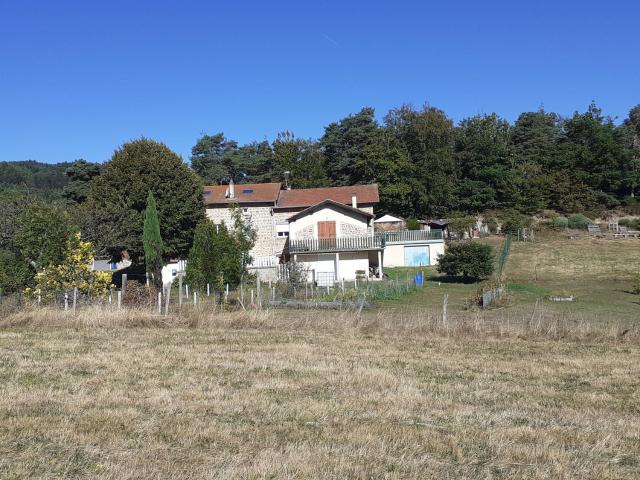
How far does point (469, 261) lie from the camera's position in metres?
37.4

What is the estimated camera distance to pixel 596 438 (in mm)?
5625

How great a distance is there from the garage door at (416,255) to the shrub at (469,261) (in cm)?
1047

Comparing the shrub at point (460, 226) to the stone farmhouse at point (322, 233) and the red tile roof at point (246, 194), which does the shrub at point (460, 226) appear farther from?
the red tile roof at point (246, 194)

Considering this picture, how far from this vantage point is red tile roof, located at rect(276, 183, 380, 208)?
1853 inches

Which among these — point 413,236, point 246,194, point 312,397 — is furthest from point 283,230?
point 312,397

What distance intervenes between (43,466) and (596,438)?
4.71 meters

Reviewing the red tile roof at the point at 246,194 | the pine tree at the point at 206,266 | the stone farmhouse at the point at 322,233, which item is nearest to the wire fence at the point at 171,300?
the pine tree at the point at 206,266

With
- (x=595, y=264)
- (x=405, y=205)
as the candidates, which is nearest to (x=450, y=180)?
(x=405, y=205)

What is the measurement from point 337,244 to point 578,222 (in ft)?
111

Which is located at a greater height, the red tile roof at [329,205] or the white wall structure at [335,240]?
the red tile roof at [329,205]

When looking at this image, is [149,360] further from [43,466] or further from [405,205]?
[405,205]

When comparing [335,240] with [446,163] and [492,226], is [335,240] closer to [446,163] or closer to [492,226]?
[492,226]

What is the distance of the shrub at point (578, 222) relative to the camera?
63.6 metres

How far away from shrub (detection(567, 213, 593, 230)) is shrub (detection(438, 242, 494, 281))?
30.0m
